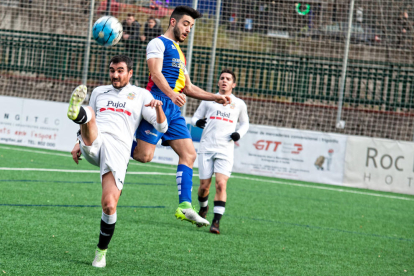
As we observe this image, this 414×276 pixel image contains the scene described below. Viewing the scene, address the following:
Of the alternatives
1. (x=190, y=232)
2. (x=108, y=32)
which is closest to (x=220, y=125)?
(x=190, y=232)

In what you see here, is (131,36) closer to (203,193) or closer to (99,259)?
(203,193)

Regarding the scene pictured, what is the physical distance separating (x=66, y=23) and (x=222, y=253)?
13.6 meters

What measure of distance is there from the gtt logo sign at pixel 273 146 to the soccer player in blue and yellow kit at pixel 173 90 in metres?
7.73

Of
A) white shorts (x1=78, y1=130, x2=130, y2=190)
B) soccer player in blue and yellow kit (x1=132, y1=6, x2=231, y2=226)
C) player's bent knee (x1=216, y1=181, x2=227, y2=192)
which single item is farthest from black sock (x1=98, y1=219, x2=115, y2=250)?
player's bent knee (x1=216, y1=181, x2=227, y2=192)

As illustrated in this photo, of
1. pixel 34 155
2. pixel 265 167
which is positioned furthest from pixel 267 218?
pixel 34 155

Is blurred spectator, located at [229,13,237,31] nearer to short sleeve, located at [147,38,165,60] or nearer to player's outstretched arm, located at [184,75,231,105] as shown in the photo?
player's outstretched arm, located at [184,75,231,105]

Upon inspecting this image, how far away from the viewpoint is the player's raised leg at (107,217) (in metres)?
4.53

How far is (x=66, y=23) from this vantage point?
17.6 metres

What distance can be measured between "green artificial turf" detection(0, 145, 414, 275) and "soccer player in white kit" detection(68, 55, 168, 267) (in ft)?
1.56

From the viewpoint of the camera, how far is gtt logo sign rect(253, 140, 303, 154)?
13.5 meters

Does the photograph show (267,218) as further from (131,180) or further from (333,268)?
(131,180)

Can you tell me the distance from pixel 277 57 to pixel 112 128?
1156 cm

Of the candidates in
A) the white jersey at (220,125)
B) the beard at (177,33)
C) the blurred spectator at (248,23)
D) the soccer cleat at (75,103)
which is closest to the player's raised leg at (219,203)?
the white jersey at (220,125)

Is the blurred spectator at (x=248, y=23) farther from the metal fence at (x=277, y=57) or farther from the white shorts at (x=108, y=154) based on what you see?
the white shorts at (x=108, y=154)
